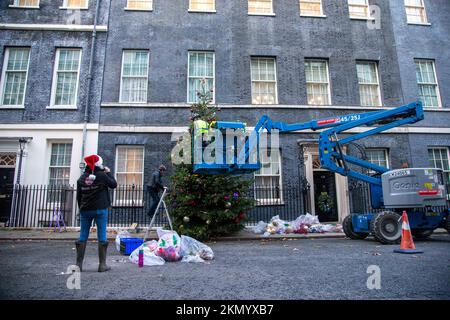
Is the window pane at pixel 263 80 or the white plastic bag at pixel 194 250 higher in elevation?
the window pane at pixel 263 80

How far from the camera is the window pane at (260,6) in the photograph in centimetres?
1512

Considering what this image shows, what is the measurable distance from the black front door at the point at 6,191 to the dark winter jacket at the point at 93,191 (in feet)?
31.5

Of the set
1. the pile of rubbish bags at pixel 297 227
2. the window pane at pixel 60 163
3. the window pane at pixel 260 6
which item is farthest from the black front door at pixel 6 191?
the window pane at pixel 260 6

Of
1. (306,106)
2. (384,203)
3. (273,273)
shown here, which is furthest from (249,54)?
(273,273)

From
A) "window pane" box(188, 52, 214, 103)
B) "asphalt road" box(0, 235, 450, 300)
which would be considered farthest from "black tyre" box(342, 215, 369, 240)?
"window pane" box(188, 52, 214, 103)

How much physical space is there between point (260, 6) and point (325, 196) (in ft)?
32.8

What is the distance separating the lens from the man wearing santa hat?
5.25 meters

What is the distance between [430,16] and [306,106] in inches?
360

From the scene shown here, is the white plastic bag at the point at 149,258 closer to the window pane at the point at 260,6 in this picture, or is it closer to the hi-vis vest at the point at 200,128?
the hi-vis vest at the point at 200,128

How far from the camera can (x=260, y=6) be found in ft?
49.8

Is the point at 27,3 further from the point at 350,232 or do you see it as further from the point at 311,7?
the point at 350,232

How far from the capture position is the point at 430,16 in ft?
52.9

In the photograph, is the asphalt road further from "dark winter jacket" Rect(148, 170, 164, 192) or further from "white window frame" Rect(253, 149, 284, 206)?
"white window frame" Rect(253, 149, 284, 206)

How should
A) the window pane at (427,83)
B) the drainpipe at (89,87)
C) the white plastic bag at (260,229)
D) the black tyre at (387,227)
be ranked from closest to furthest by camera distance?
1. the black tyre at (387,227)
2. the white plastic bag at (260,229)
3. the drainpipe at (89,87)
4. the window pane at (427,83)
